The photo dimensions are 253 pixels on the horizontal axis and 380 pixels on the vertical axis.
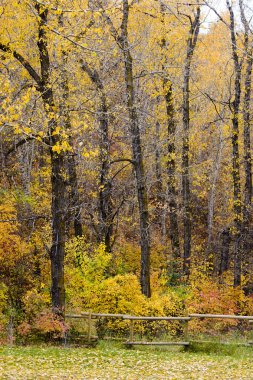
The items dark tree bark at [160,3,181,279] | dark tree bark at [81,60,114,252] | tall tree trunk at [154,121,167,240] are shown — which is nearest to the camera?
dark tree bark at [81,60,114,252]

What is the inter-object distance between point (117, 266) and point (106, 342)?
549 centimetres

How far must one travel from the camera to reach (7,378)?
8461 millimetres

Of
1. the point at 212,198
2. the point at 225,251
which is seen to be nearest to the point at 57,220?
the point at 212,198

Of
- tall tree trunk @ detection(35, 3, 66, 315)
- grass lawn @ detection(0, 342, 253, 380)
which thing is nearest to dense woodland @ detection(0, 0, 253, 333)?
tall tree trunk @ detection(35, 3, 66, 315)

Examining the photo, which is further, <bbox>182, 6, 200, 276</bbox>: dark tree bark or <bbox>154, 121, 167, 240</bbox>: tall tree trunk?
<bbox>154, 121, 167, 240</bbox>: tall tree trunk

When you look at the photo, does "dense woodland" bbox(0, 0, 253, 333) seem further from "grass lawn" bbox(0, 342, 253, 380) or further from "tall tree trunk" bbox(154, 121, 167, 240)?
"grass lawn" bbox(0, 342, 253, 380)

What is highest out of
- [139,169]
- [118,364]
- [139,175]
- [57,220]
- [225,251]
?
[139,169]

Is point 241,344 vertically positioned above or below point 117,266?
below

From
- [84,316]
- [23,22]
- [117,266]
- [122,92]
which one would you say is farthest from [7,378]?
[122,92]

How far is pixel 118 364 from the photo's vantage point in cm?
1074

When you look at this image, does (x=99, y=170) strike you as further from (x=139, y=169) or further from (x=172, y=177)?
(x=172, y=177)

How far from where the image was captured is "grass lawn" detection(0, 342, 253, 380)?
Answer: 9438mm

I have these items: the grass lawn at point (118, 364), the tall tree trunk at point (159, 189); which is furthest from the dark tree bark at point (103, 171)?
the grass lawn at point (118, 364)

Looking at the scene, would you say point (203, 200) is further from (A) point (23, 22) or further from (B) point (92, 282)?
(A) point (23, 22)
